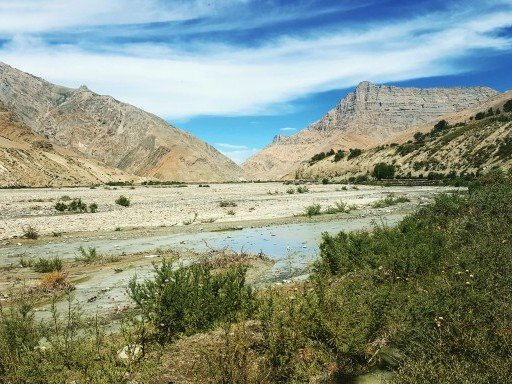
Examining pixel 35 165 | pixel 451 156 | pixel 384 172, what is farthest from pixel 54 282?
pixel 35 165

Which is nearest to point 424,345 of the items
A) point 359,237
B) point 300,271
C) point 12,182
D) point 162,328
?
point 162,328

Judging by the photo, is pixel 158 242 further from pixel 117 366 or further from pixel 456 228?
pixel 117 366

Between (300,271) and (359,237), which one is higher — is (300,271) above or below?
below

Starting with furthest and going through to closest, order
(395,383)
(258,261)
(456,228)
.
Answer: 1. (258,261)
2. (456,228)
3. (395,383)

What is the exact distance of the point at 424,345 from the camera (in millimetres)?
6109

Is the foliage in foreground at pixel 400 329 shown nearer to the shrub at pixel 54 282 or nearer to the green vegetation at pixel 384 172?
the shrub at pixel 54 282

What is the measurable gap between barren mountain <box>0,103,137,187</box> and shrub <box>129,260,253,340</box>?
10432 cm

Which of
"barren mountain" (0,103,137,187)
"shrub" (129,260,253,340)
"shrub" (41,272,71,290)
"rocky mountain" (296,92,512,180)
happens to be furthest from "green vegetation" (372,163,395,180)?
"shrub" (129,260,253,340)

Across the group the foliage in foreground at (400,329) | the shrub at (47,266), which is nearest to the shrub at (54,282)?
the shrub at (47,266)

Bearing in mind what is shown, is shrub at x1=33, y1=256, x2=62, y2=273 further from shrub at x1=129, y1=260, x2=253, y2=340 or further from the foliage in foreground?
the foliage in foreground

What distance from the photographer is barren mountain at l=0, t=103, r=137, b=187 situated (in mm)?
106062

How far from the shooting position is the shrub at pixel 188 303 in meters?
7.43

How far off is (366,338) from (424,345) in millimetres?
1054

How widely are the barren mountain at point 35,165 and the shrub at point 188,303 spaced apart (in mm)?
104323
